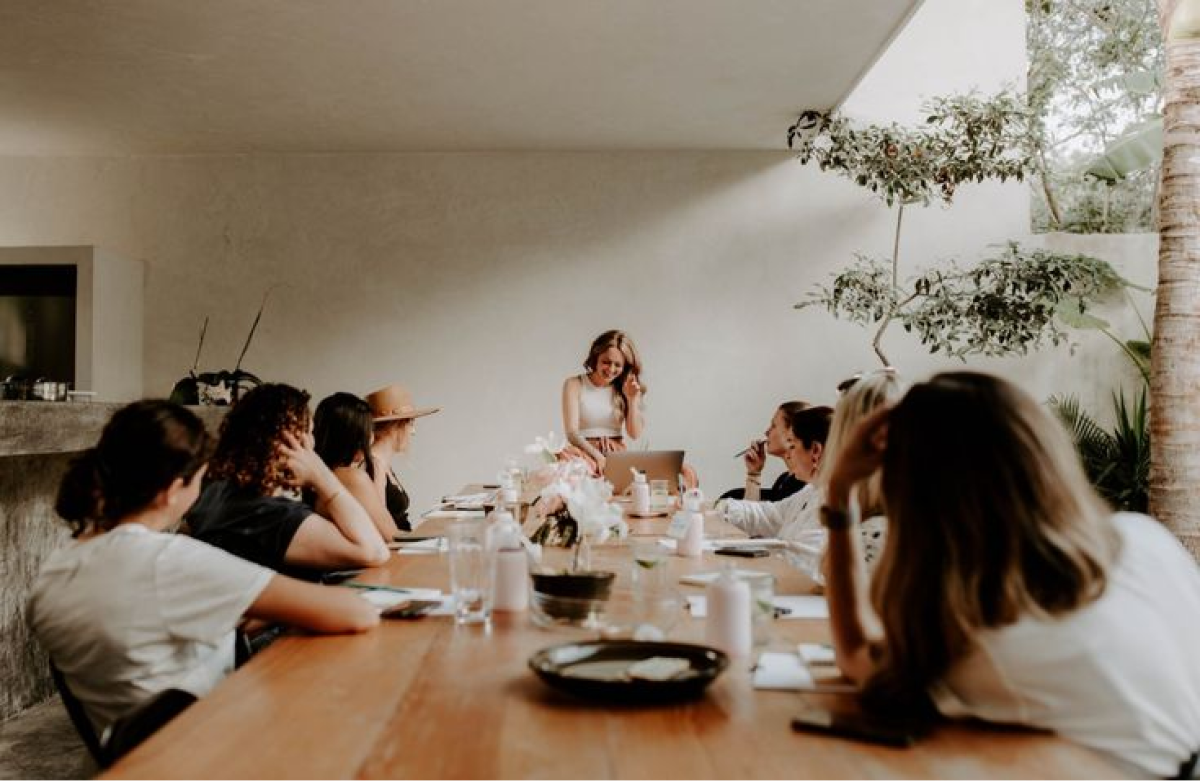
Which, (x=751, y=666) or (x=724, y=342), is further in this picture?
(x=724, y=342)

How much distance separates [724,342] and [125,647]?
550 cm

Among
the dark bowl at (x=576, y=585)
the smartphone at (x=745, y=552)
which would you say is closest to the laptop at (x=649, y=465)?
the smartphone at (x=745, y=552)

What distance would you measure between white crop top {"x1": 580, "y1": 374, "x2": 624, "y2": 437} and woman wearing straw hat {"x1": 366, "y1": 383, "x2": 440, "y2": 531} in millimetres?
1371

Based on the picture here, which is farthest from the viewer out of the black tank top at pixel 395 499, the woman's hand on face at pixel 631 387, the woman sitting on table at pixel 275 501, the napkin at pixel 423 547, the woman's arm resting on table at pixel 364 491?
the woman's hand on face at pixel 631 387

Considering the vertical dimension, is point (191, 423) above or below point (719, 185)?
below

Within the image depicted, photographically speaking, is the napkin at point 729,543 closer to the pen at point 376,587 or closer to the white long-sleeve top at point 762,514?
the white long-sleeve top at point 762,514

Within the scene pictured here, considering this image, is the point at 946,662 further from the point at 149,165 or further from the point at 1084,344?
the point at 149,165

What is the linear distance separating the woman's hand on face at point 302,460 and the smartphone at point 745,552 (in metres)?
1.12

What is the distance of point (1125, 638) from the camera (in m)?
1.23

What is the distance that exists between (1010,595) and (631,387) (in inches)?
177

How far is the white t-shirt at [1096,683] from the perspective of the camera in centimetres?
121

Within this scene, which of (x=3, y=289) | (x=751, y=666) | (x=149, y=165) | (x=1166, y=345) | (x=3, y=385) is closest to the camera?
(x=751, y=666)

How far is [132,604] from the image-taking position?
1.66m

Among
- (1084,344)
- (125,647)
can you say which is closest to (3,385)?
(125,647)
